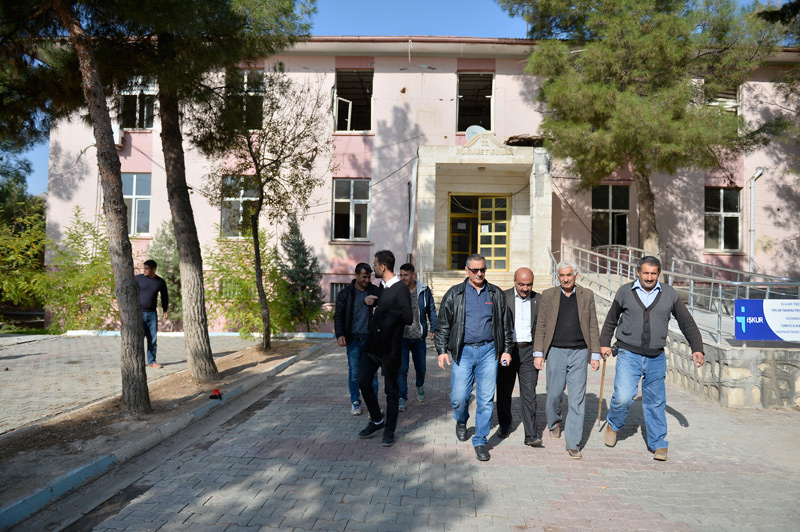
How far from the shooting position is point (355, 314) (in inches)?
249

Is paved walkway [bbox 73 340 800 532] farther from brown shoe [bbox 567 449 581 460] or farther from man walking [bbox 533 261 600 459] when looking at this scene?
man walking [bbox 533 261 600 459]

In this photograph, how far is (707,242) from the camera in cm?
1831

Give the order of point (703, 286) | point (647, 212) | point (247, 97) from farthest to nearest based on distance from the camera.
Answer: point (703, 286), point (647, 212), point (247, 97)

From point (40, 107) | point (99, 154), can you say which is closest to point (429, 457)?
point (99, 154)

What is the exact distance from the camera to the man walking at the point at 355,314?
629 centimetres

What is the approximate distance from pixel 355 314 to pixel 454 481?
8.01 ft

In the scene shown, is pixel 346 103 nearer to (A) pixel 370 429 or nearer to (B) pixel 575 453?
(A) pixel 370 429

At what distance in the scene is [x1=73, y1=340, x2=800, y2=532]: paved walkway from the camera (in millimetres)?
3760

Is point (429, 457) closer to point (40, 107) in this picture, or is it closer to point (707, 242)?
point (40, 107)

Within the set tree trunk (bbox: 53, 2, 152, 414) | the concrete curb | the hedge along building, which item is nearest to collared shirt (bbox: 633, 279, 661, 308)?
the concrete curb

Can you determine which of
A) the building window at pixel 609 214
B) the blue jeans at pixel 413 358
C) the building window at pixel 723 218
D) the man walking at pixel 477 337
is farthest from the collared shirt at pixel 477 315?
the building window at pixel 723 218

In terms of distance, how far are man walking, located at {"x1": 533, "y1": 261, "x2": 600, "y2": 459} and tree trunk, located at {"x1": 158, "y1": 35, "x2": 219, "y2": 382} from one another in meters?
5.38

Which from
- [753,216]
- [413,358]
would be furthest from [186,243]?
[753,216]

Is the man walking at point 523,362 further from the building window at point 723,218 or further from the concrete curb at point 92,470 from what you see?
the building window at point 723,218
